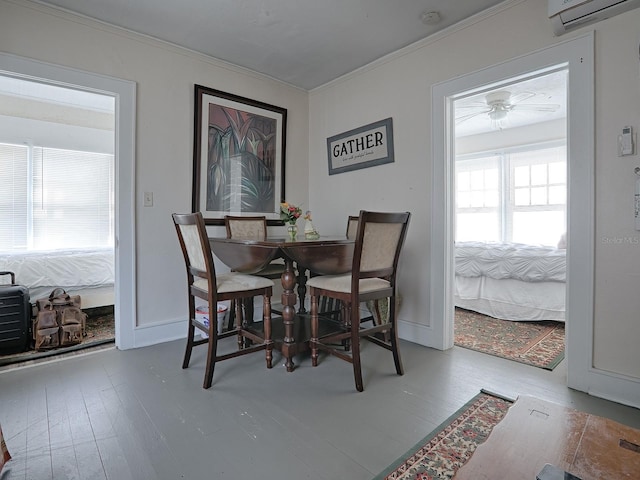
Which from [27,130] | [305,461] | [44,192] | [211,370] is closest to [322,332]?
[211,370]

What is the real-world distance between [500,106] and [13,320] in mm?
4979

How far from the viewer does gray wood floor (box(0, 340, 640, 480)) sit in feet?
4.40

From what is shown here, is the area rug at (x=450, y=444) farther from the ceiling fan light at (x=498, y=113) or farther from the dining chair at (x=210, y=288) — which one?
the ceiling fan light at (x=498, y=113)

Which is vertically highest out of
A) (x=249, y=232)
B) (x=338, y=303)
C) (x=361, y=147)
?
(x=361, y=147)

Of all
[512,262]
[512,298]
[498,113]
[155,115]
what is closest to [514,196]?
[498,113]

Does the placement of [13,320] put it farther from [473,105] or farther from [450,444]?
[473,105]

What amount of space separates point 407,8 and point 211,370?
2.55 m

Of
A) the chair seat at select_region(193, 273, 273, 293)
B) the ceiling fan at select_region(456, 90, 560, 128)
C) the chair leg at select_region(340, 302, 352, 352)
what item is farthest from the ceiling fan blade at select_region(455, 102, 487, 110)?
the chair seat at select_region(193, 273, 273, 293)

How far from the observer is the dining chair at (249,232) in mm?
2789

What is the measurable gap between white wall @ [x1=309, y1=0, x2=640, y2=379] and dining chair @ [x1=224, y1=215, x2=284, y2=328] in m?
0.71

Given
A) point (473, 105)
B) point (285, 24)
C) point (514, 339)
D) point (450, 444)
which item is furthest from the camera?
point (473, 105)

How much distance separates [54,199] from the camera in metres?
4.05

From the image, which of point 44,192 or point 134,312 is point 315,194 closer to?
point 134,312

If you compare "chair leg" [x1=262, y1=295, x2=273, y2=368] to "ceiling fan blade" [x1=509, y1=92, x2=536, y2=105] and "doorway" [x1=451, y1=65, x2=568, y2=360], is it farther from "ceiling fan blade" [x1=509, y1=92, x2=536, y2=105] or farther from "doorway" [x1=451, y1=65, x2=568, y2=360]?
"ceiling fan blade" [x1=509, y1=92, x2=536, y2=105]
